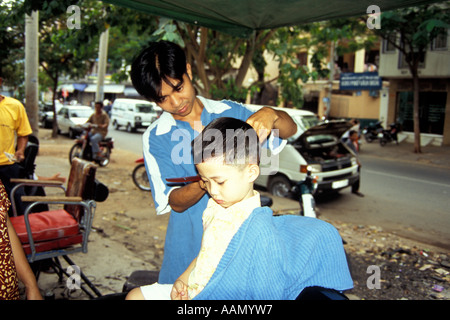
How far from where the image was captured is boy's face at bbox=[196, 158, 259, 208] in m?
1.30

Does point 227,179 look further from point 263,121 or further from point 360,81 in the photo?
point 360,81

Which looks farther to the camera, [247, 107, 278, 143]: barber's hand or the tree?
the tree

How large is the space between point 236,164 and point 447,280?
3.34m

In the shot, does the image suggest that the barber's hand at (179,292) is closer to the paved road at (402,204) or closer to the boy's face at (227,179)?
the boy's face at (227,179)

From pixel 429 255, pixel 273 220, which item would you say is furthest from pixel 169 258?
pixel 429 255

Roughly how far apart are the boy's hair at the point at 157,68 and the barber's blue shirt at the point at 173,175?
172mm

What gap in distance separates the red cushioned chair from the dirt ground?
25.9 inches

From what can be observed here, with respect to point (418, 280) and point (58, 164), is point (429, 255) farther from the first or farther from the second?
point (58, 164)

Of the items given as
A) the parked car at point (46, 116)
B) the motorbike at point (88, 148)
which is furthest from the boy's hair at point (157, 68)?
the parked car at point (46, 116)

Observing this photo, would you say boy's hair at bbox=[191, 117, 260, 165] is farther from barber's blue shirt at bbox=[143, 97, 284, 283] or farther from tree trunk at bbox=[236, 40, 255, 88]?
tree trunk at bbox=[236, 40, 255, 88]

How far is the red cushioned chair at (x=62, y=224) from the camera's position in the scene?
2893 millimetres

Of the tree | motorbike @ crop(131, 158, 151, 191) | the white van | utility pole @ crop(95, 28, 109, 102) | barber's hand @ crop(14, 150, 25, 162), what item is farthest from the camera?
the white van

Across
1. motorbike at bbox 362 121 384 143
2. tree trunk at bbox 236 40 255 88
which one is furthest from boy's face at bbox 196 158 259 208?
motorbike at bbox 362 121 384 143

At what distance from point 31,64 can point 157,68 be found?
9.39 meters
